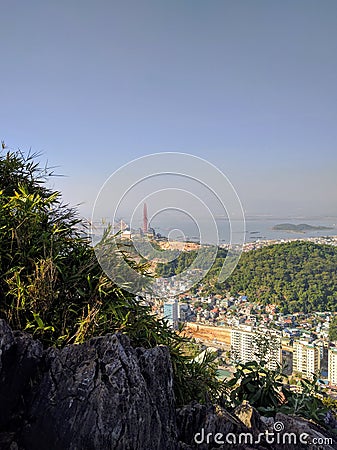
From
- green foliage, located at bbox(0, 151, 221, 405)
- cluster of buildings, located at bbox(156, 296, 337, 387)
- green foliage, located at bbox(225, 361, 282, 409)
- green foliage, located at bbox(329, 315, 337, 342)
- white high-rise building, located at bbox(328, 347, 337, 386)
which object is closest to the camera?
green foliage, located at bbox(0, 151, 221, 405)

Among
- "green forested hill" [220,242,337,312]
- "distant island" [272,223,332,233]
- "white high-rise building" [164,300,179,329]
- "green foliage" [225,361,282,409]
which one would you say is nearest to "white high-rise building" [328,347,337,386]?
"green forested hill" [220,242,337,312]

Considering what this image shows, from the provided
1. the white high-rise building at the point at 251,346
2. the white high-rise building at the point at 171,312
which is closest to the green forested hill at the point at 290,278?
the white high-rise building at the point at 251,346

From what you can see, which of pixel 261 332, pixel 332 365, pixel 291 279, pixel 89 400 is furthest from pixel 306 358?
pixel 89 400

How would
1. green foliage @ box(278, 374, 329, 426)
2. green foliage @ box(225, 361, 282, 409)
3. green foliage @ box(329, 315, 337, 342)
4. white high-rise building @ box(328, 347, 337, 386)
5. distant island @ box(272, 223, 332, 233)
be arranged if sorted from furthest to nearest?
distant island @ box(272, 223, 332, 233) < green foliage @ box(329, 315, 337, 342) < white high-rise building @ box(328, 347, 337, 386) < green foliage @ box(225, 361, 282, 409) < green foliage @ box(278, 374, 329, 426)

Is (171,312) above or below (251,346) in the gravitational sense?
above

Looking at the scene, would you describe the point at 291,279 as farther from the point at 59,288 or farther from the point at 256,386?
the point at 59,288

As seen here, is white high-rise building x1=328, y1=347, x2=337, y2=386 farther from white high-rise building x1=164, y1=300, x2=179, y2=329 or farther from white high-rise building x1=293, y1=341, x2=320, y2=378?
white high-rise building x1=164, y1=300, x2=179, y2=329

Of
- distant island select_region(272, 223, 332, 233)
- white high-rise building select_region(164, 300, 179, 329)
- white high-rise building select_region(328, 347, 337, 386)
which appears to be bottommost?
white high-rise building select_region(328, 347, 337, 386)

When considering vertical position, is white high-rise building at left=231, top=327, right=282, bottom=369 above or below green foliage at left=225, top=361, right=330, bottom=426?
above
